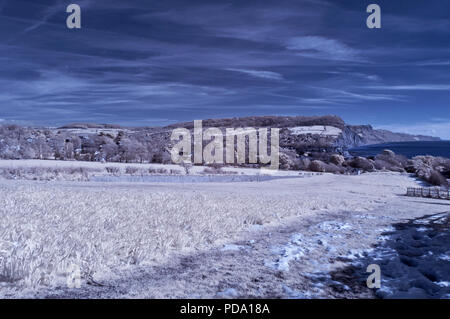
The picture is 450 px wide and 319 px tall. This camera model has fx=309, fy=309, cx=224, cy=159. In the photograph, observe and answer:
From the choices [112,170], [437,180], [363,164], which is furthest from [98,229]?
[363,164]

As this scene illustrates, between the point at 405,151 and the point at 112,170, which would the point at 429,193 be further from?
the point at 405,151

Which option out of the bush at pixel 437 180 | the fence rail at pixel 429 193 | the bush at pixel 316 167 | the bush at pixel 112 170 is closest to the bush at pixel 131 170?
the bush at pixel 112 170

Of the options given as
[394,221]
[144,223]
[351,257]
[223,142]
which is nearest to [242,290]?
[351,257]

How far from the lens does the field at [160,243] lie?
3660mm

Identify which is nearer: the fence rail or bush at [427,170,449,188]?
the fence rail

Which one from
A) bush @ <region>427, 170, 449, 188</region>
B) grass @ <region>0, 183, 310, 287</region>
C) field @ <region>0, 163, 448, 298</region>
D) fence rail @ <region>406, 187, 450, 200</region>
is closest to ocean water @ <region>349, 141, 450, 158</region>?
bush @ <region>427, 170, 449, 188</region>

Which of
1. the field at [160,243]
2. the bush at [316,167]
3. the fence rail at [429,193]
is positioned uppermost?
the bush at [316,167]

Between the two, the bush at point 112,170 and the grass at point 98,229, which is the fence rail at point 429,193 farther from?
the bush at point 112,170

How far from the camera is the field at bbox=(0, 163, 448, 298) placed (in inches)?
144

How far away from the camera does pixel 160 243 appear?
520cm

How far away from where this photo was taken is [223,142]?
33.2 m

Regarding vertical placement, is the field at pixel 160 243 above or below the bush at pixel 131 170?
below

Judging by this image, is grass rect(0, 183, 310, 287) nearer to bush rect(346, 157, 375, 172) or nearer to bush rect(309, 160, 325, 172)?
bush rect(309, 160, 325, 172)

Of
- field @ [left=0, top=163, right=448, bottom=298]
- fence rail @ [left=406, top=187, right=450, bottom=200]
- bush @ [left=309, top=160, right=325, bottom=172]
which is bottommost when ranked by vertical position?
fence rail @ [left=406, top=187, right=450, bottom=200]
